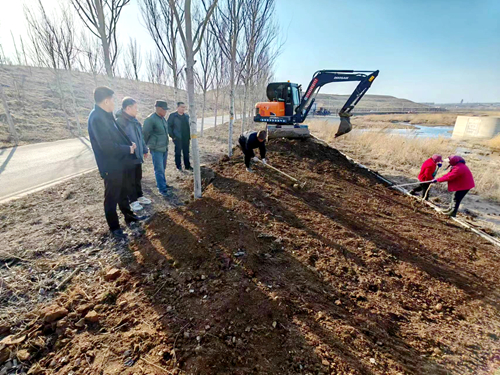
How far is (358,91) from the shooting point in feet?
25.8

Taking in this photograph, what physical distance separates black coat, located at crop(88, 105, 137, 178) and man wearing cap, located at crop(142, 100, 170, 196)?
127cm

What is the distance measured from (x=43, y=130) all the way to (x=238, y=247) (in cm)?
1437

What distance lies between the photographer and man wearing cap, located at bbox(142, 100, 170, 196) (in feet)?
13.9

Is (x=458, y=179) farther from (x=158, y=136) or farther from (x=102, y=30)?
(x=102, y=30)

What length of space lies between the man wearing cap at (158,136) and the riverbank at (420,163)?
6.24 m

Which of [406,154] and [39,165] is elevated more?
[406,154]

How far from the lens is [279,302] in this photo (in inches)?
79.0

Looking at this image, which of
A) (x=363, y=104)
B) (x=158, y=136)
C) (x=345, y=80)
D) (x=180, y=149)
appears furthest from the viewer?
(x=363, y=104)

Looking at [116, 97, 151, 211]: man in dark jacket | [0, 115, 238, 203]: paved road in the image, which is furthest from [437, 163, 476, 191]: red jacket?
[0, 115, 238, 203]: paved road

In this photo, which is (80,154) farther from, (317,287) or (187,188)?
(317,287)

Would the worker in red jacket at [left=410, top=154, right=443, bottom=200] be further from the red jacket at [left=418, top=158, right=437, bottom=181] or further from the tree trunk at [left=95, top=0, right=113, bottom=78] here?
the tree trunk at [left=95, top=0, right=113, bottom=78]

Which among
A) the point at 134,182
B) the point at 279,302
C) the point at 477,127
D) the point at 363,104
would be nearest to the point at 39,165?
the point at 134,182

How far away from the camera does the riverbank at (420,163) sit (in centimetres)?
566

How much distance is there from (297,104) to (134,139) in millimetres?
6783
